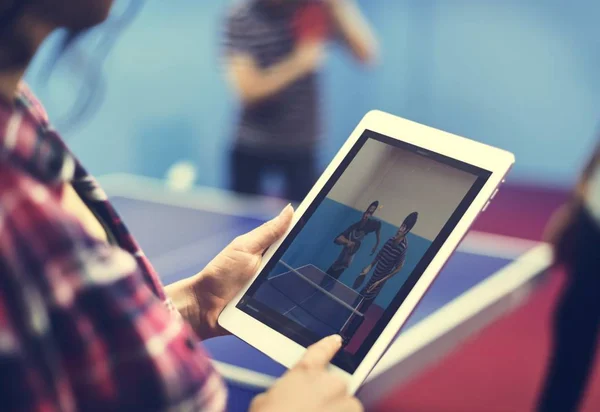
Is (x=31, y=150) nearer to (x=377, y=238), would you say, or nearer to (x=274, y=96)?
(x=377, y=238)

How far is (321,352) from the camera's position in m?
0.71

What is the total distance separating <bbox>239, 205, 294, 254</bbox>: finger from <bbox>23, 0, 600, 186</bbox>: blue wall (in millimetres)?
3249

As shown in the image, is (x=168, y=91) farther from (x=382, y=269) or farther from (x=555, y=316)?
(x=382, y=269)

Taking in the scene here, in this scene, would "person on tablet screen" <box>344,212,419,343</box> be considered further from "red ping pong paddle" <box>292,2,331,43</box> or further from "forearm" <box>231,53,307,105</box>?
"red ping pong paddle" <box>292,2,331,43</box>

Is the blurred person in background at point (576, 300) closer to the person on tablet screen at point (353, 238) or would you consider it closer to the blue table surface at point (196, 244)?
the blue table surface at point (196, 244)

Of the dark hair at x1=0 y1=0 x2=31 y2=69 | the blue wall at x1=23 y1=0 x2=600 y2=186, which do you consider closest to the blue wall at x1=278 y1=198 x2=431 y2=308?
the dark hair at x1=0 y1=0 x2=31 y2=69

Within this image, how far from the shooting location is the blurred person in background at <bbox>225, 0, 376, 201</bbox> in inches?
103

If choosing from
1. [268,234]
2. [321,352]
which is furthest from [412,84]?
[321,352]

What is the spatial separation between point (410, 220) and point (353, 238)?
0.23ft

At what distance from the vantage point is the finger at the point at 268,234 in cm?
88

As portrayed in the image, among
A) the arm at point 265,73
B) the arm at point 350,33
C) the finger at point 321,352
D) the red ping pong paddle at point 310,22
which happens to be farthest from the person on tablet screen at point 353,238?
the arm at point 350,33

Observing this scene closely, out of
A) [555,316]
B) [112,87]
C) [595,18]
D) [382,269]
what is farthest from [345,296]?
[595,18]

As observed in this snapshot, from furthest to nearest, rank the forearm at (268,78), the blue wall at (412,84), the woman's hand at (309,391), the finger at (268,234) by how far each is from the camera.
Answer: the blue wall at (412,84) → the forearm at (268,78) → the finger at (268,234) → the woman's hand at (309,391)

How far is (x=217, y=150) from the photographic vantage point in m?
4.52
